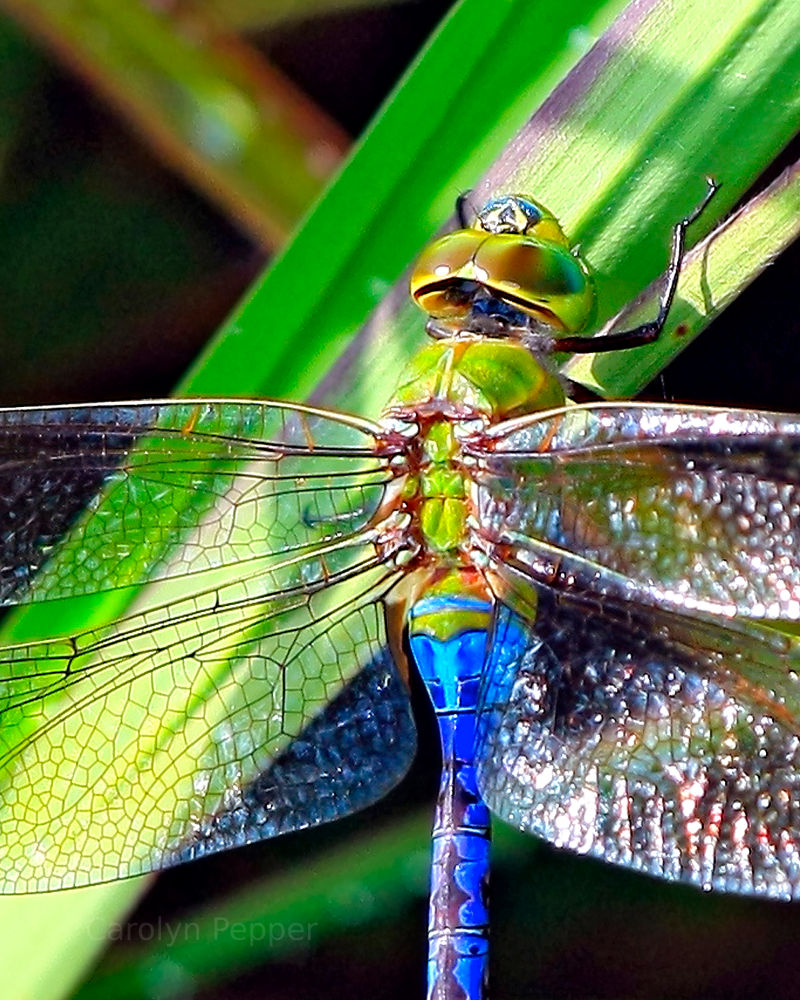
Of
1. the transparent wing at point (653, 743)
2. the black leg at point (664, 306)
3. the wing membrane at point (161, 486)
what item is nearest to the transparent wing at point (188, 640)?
the wing membrane at point (161, 486)

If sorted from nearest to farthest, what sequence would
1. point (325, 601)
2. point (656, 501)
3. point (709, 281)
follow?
point (656, 501)
point (709, 281)
point (325, 601)

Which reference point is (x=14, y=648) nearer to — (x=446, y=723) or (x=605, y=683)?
(x=446, y=723)

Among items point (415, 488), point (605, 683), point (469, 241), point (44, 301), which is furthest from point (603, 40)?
point (44, 301)

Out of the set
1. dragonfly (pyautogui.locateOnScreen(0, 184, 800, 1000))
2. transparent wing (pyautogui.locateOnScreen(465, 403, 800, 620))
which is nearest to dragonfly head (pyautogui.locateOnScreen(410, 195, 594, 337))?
dragonfly (pyautogui.locateOnScreen(0, 184, 800, 1000))

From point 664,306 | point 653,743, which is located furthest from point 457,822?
point 664,306

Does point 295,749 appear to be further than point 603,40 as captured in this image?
Yes

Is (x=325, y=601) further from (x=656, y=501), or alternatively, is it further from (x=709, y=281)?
(x=709, y=281)

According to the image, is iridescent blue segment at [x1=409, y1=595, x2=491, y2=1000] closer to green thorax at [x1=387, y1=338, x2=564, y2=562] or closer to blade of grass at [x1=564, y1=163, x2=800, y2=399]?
green thorax at [x1=387, y1=338, x2=564, y2=562]
